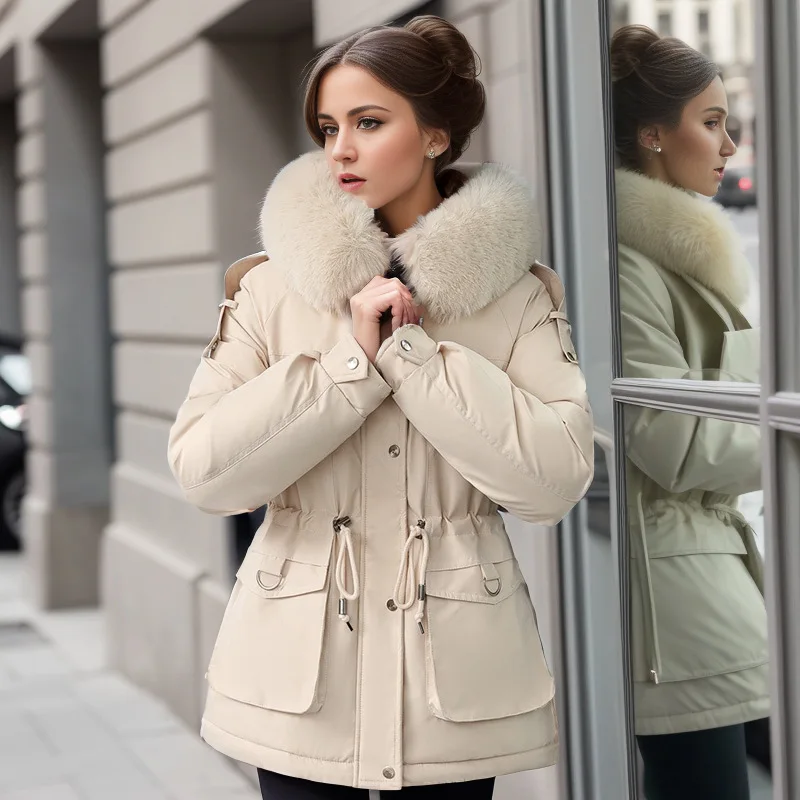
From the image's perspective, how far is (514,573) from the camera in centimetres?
218

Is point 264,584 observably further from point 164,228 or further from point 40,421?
point 40,421

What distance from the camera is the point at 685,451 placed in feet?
8.01

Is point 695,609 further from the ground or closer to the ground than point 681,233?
closer to the ground

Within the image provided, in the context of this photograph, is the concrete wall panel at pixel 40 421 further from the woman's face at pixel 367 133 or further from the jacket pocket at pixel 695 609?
the woman's face at pixel 367 133

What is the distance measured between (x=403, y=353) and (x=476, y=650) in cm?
49

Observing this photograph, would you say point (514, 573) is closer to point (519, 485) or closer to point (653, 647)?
point (519, 485)

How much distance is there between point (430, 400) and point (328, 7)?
265 cm

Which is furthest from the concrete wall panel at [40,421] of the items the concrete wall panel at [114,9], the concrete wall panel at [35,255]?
the concrete wall panel at [114,9]

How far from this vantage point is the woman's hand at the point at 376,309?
2.02 m

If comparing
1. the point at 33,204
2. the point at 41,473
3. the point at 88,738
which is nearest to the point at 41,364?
the point at 41,473

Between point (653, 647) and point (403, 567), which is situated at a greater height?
point (403, 567)

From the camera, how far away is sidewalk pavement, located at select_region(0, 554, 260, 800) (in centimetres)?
461

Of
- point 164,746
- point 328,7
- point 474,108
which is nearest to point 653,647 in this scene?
point 474,108

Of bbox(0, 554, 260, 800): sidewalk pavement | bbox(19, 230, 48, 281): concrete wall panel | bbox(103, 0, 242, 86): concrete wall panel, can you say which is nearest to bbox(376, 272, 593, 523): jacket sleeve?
bbox(0, 554, 260, 800): sidewalk pavement
